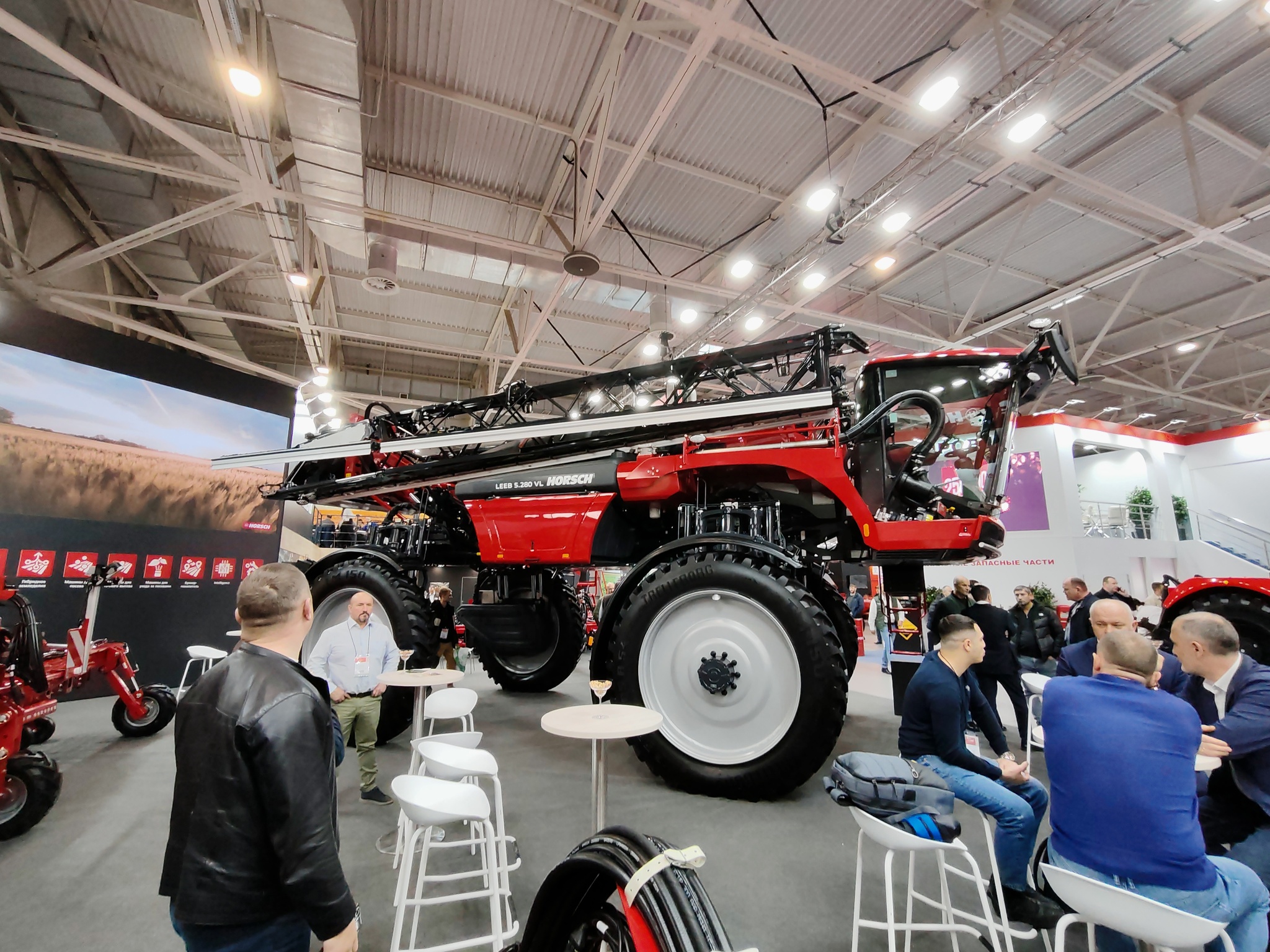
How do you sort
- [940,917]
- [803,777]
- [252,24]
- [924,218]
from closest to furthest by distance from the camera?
[940,917] → [803,777] → [252,24] → [924,218]

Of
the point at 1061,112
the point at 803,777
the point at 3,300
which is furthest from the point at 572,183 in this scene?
the point at 803,777

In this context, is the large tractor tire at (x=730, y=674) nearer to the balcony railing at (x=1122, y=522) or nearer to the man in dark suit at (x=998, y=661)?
the man in dark suit at (x=998, y=661)

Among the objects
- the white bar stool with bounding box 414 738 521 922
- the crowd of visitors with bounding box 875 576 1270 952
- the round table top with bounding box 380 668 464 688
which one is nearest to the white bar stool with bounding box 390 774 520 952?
the white bar stool with bounding box 414 738 521 922

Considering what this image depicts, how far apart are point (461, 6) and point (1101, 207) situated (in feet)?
26.6

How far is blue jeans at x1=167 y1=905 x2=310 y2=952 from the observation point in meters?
1.23

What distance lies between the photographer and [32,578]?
6.23m

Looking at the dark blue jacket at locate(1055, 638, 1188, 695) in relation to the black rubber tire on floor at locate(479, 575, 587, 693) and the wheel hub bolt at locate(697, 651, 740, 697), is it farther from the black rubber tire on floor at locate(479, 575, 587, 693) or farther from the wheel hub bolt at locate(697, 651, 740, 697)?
the black rubber tire on floor at locate(479, 575, 587, 693)

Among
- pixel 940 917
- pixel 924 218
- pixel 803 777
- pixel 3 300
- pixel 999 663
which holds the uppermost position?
pixel 924 218

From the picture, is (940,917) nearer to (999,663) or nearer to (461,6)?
(999,663)

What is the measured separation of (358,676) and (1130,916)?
11.9ft

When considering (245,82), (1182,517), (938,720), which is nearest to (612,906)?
(938,720)

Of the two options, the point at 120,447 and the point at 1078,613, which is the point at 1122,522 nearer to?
the point at 1078,613

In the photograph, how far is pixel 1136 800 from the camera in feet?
5.51

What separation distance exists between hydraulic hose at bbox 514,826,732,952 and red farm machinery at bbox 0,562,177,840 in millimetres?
3338
